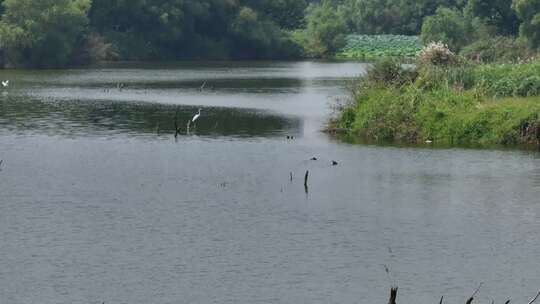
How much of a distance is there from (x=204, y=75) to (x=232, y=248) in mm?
100977

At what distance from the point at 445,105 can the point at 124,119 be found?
2381 centimetres

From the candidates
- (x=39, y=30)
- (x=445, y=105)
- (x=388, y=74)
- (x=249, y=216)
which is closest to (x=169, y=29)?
(x=39, y=30)

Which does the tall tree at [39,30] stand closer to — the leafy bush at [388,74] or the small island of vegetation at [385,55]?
the small island of vegetation at [385,55]

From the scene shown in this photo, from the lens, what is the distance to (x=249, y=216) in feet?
151

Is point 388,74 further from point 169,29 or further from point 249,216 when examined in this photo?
point 169,29

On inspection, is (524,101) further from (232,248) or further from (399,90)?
(232,248)

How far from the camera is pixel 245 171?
5753 cm

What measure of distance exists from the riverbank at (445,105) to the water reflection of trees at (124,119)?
248 inches

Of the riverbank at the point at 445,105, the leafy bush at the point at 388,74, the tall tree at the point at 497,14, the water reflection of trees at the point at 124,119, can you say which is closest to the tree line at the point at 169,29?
the tall tree at the point at 497,14

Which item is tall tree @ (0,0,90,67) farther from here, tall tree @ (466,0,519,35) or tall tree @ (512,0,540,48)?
tall tree @ (466,0,519,35)

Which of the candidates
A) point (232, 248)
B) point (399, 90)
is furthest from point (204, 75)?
point (232, 248)

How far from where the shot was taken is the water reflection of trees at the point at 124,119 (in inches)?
2950

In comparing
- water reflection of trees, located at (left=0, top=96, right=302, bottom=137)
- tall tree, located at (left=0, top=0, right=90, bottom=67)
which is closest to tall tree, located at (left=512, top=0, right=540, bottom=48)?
tall tree, located at (left=0, top=0, right=90, bottom=67)

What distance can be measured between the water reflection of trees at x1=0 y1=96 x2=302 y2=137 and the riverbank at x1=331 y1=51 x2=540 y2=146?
6291mm
